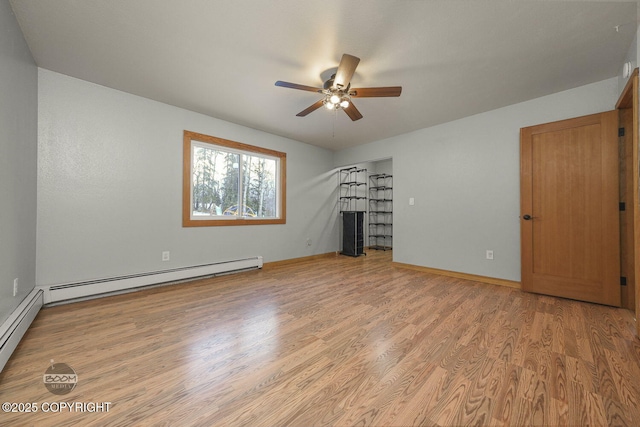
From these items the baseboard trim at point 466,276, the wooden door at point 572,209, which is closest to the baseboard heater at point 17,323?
the baseboard trim at point 466,276

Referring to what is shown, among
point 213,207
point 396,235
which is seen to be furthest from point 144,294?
point 396,235

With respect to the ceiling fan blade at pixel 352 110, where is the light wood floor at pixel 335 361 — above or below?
below

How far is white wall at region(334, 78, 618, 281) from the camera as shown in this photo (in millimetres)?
3033

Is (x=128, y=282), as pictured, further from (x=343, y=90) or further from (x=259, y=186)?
(x=343, y=90)

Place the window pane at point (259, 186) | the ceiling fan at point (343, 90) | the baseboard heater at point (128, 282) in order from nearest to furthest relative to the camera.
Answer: the ceiling fan at point (343, 90) → the baseboard heater at point (128, 282) → the window pane at point (259, 186)

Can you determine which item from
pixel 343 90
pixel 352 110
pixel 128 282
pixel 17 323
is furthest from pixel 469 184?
pixel 17 323

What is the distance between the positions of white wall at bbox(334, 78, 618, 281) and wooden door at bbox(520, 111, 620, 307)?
0.19 meters

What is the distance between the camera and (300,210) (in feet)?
16.3

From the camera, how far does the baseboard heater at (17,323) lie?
4.85 feet

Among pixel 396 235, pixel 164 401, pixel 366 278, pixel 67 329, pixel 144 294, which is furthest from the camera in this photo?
pixel 396 235

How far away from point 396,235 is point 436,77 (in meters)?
2.70

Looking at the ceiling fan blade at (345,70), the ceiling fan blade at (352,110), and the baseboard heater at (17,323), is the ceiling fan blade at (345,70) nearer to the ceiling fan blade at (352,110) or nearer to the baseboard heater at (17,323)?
the ceiling fan blade at (352,110)

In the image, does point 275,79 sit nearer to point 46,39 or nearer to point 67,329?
point 46,39

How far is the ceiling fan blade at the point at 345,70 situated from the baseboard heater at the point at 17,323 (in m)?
2.96
